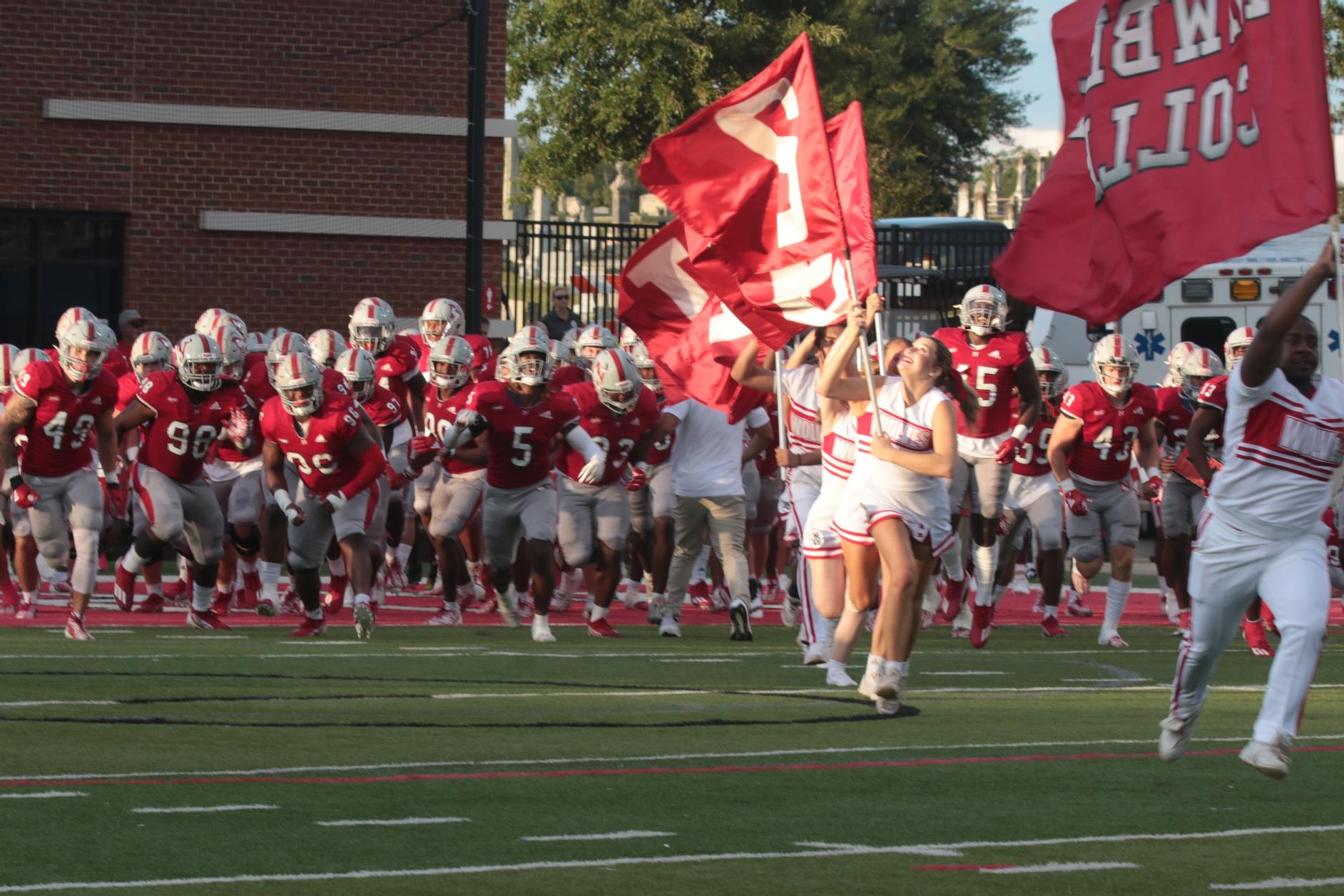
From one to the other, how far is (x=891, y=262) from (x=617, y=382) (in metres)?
14.4

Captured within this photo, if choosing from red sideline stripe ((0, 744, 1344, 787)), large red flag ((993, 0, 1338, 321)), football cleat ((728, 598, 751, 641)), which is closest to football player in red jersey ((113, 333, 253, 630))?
football cleat ((728, 598, 751, 641))

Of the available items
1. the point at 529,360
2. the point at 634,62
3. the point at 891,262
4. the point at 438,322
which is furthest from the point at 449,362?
the point at 634,62

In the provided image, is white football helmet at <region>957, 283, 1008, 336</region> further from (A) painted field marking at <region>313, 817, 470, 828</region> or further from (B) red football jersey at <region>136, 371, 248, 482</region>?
(A) painted field marking at <region>313, 817, 470, 828</region>

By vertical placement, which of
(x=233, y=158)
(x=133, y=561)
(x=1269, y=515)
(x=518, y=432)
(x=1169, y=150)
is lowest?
(x=133, y=561)

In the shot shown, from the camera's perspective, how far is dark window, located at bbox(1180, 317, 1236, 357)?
24203 millimetres

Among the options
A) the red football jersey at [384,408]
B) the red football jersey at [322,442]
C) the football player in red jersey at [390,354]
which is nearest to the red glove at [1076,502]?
the red football jersey at [322,442]

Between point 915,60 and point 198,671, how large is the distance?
51167mm

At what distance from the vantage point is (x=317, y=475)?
46.6ft

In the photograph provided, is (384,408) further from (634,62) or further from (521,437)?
(634,62)

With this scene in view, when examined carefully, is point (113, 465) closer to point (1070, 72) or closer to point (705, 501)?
point (705, 501)

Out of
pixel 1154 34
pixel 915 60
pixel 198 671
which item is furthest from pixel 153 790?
pixel 915 60

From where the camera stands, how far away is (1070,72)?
9453 mm

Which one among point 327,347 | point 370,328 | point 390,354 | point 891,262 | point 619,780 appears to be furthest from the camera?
point 891,262

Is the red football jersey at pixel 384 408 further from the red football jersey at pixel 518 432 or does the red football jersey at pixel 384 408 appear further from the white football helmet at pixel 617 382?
the red football jersey at pixel 518 432
